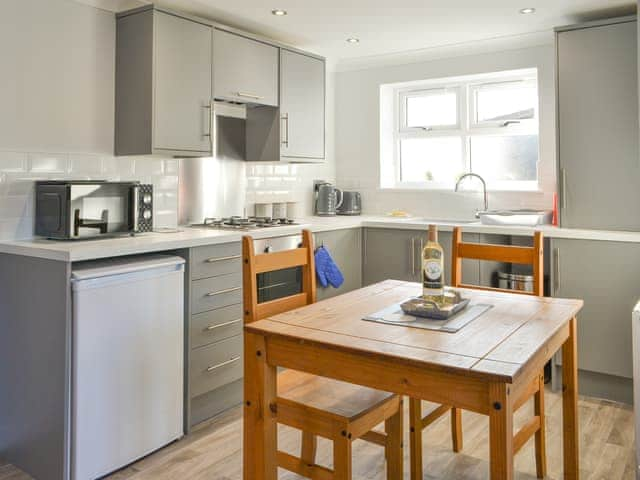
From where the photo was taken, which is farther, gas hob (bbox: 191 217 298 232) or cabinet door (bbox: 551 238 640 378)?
gas hob (bbox: 191 217 298 232)

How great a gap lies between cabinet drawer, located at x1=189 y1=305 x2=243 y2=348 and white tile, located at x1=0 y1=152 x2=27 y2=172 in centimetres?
109

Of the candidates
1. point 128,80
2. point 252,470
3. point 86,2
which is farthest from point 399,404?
point 86,2

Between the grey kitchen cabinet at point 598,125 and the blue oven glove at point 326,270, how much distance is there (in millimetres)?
1468

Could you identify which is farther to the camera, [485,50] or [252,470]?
[485,50]

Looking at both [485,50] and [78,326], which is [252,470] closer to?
[78,326]

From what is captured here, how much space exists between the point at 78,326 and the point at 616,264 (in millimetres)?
2744

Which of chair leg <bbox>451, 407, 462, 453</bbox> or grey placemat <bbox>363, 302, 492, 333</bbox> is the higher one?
grey placemat <bbox>363, 302, 492, 333</bbox>

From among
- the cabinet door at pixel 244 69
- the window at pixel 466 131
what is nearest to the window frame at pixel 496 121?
the window at pixel 466 131

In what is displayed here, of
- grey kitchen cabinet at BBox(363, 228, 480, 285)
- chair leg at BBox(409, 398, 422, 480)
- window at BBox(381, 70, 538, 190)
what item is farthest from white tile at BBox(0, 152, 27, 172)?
window at BBox(381, 70, 538, 190)

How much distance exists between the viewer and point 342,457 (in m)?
A: 1.75

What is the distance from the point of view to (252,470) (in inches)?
73.6

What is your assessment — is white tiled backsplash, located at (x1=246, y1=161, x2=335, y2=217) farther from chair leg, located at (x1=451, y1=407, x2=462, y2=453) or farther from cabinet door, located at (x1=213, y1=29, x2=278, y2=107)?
chair leg, located at (x1=451, y1=407, x2=462, y2=453)

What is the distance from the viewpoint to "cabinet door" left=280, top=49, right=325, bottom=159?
12.7ft

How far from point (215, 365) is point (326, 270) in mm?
1134
